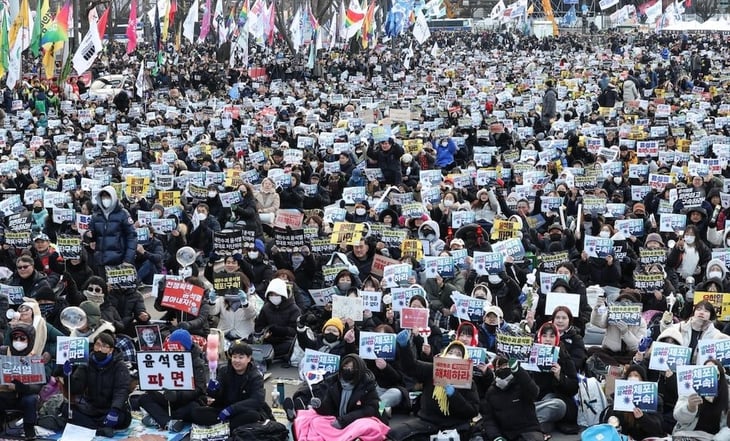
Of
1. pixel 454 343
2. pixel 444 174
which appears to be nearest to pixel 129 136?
pixel 444 174

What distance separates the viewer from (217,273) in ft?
39.8

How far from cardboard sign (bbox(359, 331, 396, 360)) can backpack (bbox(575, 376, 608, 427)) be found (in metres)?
1.53

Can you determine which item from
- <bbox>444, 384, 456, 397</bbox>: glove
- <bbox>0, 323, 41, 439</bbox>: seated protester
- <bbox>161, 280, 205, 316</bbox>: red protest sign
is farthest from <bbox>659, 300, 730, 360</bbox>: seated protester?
<bbox>0, 323, 41, 439</bbox>: seated protester

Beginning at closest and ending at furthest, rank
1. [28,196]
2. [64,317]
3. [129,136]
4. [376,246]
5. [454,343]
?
[454,343]
[64,317]
[376,246]
[28,196]
[129,136]

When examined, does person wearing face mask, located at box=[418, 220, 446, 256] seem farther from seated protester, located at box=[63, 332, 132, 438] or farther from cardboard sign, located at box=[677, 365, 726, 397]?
cardboard sign, located at box=[677, 365, 726, 397]

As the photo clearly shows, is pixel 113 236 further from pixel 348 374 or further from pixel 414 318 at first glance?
pixel 348 374

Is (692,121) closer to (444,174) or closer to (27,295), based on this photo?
(444,174)

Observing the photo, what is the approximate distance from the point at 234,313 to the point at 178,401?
218 cm

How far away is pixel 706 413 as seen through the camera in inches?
349

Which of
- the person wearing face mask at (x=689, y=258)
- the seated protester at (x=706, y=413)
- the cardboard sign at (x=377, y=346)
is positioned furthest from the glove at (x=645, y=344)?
the person wearing face mask at (x=689, y=258)

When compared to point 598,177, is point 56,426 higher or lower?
lower

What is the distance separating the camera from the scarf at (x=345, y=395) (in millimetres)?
9273

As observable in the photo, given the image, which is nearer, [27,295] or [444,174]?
[27,295]

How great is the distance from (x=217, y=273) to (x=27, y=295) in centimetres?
186
